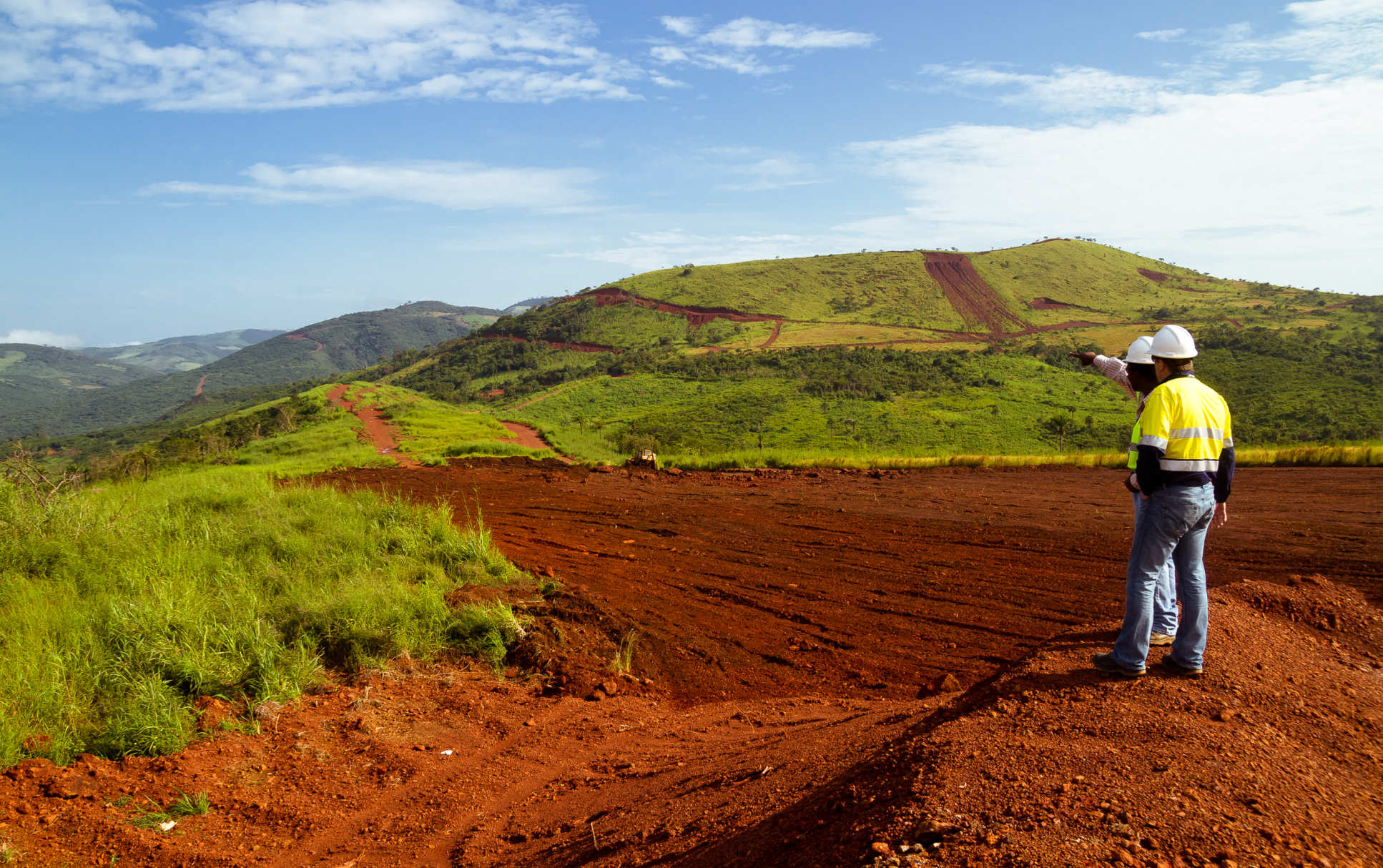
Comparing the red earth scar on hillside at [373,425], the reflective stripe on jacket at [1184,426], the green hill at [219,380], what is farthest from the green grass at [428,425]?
the green hill at [219,380]

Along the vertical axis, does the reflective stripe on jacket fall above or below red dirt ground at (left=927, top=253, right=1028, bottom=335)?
below

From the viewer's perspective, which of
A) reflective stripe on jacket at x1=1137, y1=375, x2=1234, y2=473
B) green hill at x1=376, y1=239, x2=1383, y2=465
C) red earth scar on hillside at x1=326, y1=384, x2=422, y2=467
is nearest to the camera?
reflective stripe on jacket at x1=1137, y1=375, x2=1234, y2=473

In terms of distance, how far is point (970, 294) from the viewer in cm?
8900

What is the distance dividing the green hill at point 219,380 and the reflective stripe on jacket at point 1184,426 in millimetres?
111778

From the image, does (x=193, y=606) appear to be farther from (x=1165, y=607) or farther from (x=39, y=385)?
(x=39, y=385)

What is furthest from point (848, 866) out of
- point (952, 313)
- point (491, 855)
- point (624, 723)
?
point (952, 313)

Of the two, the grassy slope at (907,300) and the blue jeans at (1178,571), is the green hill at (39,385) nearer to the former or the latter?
the grassy slope at (907,300)

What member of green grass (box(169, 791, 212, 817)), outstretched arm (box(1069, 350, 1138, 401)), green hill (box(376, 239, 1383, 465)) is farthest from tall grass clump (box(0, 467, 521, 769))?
green hill (box(376, 239, 1383, 465))

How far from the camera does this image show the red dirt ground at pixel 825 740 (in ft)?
9.55

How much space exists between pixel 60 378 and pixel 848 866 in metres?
251

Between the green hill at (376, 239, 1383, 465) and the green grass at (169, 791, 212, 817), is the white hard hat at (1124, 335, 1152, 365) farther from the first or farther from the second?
the green hill at (376, 239, 1383, 465)

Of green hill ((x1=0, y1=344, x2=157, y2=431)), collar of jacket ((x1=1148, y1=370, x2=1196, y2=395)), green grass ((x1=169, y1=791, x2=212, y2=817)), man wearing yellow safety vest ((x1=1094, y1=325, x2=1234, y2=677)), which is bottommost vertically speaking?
green grass ((x1=169, y1=791, x2=212, y2=817))

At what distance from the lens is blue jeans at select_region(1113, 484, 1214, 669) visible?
4.04 metres

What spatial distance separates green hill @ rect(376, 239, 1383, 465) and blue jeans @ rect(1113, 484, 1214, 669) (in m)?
17.2
